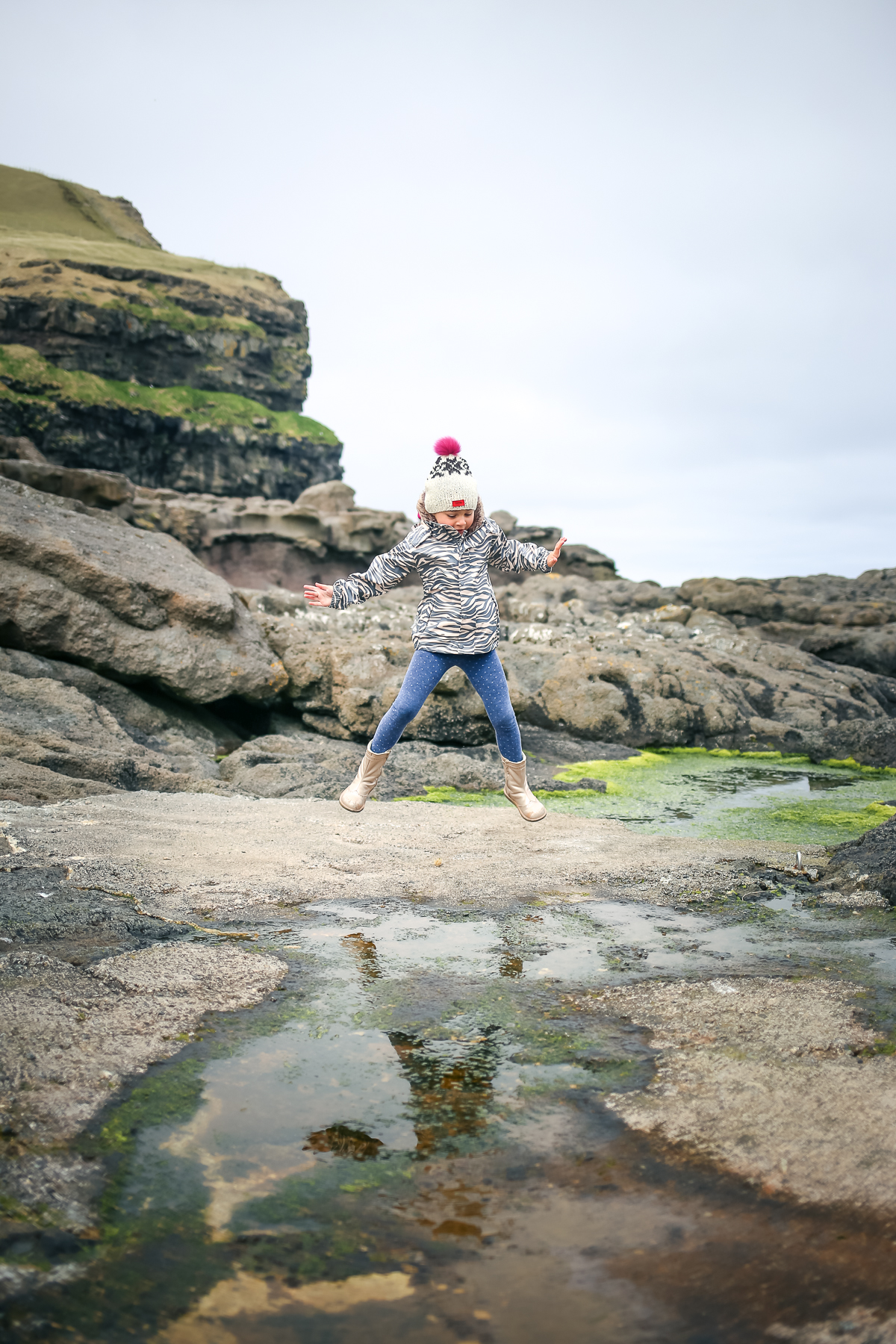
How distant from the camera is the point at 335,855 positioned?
5.09 meters

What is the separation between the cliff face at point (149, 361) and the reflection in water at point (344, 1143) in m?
57.7

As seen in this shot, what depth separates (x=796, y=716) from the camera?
13266 mm

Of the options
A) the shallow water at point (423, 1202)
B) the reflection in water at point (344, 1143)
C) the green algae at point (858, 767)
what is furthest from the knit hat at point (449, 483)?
the green algae at point (858, 767)

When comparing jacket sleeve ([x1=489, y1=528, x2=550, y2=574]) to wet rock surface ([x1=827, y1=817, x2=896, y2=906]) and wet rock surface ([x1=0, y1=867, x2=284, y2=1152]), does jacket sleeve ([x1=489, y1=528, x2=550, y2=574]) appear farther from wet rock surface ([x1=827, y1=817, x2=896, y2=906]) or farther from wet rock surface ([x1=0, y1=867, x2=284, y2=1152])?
wet rock surface ([x1=0, y1=867, x2=284, y2=1152])

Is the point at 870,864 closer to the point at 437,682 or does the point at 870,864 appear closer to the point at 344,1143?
the point at 437,682

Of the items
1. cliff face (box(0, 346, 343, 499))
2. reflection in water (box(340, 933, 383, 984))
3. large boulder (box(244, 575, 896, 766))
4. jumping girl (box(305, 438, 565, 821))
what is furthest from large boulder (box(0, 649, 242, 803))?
cliff face (box(0, 346, 343, 499))

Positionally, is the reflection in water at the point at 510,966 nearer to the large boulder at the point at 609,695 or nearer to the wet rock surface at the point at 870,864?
the wet rock surface at the point at 870,864

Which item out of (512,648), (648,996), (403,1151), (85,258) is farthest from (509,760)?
(85,258)

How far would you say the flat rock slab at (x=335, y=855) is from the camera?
171 inches

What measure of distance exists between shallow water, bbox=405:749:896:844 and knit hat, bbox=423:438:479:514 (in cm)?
291

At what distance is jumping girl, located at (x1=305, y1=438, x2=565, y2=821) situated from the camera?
5586 millimetres

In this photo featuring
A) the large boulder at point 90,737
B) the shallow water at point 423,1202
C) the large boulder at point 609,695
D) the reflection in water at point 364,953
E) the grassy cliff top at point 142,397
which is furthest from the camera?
the grassy cliff top at point 142,397

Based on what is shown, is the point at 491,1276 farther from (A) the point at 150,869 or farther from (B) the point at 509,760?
(B) the point at 509,760

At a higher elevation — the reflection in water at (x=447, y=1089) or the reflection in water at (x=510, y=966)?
the reflection in water at (x=510, y=966)
